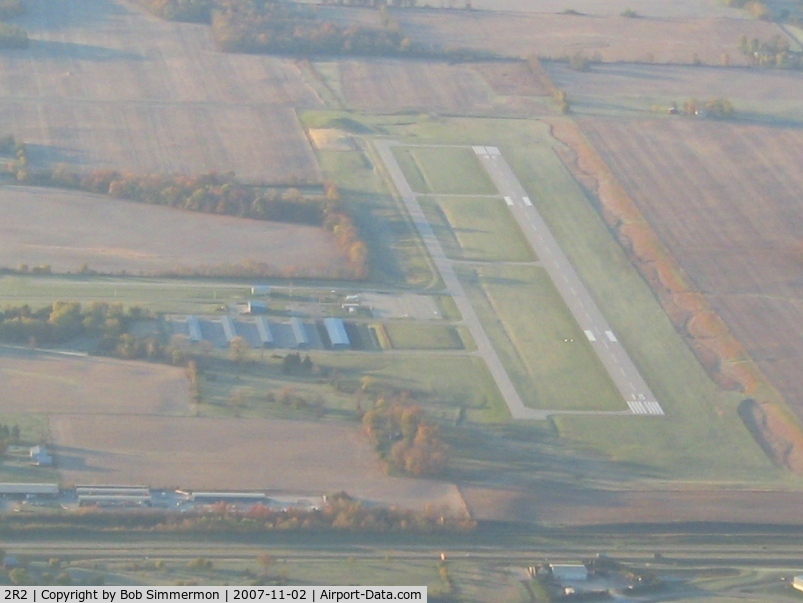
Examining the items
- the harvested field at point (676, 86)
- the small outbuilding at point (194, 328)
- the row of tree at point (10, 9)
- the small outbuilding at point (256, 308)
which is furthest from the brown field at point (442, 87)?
the small outbuilding at point (194, 328)

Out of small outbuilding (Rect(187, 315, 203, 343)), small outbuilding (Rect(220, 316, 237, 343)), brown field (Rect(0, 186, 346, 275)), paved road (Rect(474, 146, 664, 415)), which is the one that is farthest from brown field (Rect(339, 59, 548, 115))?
small outbuilding (Rect(187, 315, 203, 343))

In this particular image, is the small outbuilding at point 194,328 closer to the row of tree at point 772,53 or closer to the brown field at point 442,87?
the brown field at point 442,87

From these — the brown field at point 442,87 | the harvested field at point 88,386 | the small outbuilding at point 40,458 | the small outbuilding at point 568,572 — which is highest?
the brown field at point 442,87

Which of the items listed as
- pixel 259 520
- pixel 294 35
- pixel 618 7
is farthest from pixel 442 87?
pixel 259 520

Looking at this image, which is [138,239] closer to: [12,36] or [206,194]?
[206,194]

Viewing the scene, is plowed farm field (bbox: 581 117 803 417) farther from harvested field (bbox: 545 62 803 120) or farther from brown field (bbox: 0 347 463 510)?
brown field (bbox: 0 347 463 510)

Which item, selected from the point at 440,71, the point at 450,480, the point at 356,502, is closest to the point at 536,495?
the point at 450,480
